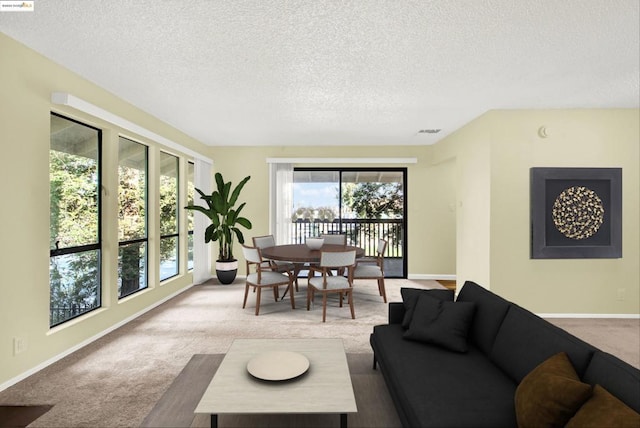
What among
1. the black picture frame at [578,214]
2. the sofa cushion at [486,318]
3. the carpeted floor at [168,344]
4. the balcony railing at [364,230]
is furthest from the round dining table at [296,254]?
the black picture frame at [578,214]

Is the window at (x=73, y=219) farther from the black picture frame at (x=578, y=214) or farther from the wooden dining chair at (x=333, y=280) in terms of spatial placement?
the black picture frame at (x=578, y=214)

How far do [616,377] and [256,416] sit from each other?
1816mm

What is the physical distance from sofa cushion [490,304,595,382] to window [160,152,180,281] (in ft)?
15.0

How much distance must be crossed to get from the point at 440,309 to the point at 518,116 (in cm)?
306

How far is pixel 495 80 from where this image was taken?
3.26 meters

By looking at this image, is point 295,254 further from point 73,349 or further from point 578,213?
point 578,213

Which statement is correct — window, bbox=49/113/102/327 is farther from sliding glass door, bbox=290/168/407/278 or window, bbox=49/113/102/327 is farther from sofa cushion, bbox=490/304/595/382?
sofa cushion, bbox=490/304/595/382

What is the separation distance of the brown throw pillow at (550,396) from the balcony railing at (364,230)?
523 cm

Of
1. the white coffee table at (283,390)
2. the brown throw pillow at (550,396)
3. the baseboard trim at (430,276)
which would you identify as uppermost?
the brown throw pillow at (550,396)

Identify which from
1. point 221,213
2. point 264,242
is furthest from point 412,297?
point 221,213

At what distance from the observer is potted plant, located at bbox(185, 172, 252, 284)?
18.4 feet

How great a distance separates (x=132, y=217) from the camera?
14.2ft

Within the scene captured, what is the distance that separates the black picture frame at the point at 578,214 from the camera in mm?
4070

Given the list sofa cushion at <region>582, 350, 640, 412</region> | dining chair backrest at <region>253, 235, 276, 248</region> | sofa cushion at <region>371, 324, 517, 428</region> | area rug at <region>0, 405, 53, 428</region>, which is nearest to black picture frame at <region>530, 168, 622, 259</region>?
sofa cushion at <region>371, 324, 517, 428</region>
